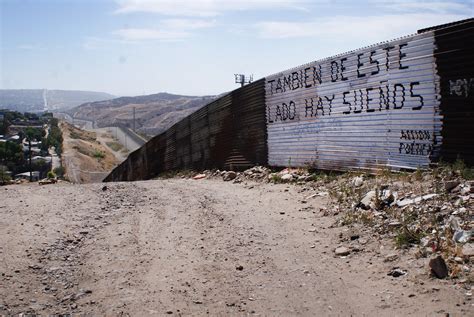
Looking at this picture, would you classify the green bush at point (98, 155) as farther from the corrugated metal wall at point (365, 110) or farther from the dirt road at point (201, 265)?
the dirt road at point (201, 265)

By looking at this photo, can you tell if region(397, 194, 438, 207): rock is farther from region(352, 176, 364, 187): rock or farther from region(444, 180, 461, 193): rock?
region(352, 176, 364, 187): rock

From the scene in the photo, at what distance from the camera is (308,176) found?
966 cm

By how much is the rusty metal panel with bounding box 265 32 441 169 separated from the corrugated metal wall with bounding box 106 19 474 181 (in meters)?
0.02

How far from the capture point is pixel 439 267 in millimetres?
4270

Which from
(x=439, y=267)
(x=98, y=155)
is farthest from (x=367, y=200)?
(x=98, y=155)

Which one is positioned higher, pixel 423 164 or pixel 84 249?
pixel 423 164

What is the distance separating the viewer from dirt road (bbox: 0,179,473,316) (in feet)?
13.7

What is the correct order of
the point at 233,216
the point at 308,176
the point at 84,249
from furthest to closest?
the point at 308,176 → the point at 233,216 → the point at 84,249

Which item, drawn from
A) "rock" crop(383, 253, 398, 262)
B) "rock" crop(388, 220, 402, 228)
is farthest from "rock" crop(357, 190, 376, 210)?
"rock" crop(383, 253, 398, 262)

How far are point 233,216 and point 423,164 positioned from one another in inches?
123

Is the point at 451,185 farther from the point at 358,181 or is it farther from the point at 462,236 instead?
the point at 358,181

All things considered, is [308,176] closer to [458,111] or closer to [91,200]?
[458,111]

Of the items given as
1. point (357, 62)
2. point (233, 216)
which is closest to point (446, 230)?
point (233, 216)

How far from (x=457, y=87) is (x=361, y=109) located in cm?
220
